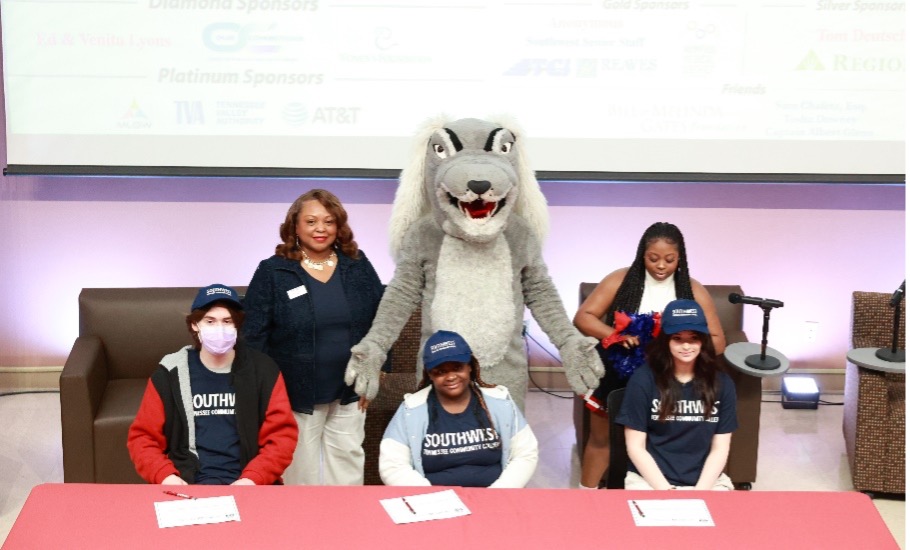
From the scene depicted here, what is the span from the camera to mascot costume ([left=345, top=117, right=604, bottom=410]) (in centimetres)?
340

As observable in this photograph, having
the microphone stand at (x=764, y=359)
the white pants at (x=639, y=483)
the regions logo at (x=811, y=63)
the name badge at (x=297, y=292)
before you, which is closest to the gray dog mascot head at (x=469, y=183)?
the name badge at (x=297, y=292)

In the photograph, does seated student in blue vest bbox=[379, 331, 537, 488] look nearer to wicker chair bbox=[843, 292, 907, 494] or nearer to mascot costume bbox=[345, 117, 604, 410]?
mascot costume bbox=[345, 117, 604, 410]

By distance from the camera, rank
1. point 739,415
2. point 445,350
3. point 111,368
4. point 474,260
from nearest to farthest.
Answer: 1. point 445,350
2. point 474,260
3. point 739,415
4. point 111,368

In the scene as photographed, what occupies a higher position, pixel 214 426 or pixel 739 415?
pixel 214 426

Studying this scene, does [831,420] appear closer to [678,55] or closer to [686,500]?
[678,55]

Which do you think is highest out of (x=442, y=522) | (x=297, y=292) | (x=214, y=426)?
(x=297, y=292)

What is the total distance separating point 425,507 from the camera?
2715mm

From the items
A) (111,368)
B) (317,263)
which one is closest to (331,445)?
(317,263)

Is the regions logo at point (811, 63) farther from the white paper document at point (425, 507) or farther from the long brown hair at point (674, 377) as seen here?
the white paper document at point (425, 507)

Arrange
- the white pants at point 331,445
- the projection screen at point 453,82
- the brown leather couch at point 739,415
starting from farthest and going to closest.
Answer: the projection screen at point 453,82, the brown leather couch at point 739,415, the white pants at point 331,445

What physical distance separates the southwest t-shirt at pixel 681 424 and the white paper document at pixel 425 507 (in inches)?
31.2

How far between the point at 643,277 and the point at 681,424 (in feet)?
2.58

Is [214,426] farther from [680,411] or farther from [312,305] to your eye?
[680,411]

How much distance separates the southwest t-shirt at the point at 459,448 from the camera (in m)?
3.16
